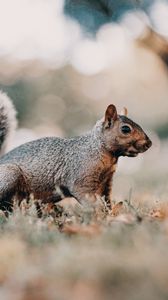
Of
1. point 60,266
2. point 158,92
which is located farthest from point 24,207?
point 158,92

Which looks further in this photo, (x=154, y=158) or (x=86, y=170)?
(x=154, y=158)

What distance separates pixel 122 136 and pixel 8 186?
0.75 meters

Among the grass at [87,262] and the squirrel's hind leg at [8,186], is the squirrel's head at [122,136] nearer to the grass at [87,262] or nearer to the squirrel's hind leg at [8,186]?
the squirrel's hind leg at [8,186]

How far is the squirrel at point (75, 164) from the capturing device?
4250mm

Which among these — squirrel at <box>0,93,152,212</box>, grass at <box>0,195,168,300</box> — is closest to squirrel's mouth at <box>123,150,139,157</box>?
squirrel at <box>0,93,152,212</box>

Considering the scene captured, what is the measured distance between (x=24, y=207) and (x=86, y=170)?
0.68m

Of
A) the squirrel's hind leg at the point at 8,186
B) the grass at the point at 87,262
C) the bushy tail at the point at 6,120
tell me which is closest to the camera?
the grass at the point at 87,262

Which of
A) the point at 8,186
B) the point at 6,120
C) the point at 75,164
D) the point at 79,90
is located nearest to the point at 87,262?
the point at 8,186

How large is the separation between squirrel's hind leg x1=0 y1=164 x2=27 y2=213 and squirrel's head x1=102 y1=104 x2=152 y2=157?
59 cm

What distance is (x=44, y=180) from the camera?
14.1 feet

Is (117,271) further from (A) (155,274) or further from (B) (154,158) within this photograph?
(B) (154,158)

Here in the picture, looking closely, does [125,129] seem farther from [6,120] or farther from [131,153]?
[6,120]

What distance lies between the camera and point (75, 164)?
4.34 meters

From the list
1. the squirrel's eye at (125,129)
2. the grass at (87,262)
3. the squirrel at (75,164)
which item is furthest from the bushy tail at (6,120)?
the grass at (87,262)
